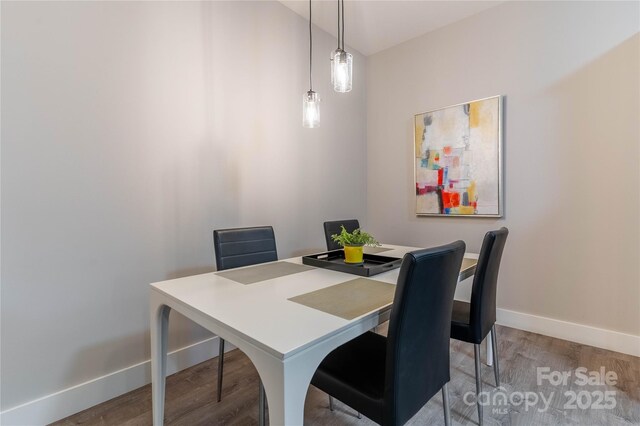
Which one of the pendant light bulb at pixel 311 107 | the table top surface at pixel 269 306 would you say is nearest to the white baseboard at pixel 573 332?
the table top surface at pixel 269 306

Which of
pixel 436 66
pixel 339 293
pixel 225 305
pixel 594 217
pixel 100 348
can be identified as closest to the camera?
pixel 225 305

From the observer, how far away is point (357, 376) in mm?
1082

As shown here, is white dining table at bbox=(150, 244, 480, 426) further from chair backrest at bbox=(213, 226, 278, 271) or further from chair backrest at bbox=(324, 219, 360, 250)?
chair backrest at bbox=(324, 219, 360, 250)

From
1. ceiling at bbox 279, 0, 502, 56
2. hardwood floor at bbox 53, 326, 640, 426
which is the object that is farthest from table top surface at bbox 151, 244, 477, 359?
ceiling at bbox 279, 0, 502, 56

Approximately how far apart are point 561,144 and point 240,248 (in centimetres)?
248

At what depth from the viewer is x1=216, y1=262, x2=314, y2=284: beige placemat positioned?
57.5 inches

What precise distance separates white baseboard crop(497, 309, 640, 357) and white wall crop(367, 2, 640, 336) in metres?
0.03

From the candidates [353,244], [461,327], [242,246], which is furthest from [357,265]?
[242,246]

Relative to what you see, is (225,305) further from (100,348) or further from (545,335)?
(545,335)

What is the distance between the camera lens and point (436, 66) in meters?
3.00

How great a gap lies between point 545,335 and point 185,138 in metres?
3.06

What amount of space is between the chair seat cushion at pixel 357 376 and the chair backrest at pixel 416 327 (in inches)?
2.5

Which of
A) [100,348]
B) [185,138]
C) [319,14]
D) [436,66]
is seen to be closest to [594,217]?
[436,66]

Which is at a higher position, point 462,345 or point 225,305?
point 225,305
